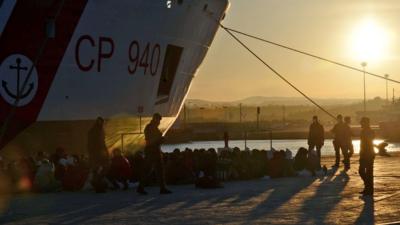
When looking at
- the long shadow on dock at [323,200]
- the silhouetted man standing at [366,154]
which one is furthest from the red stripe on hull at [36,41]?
the silhouetted man standing at [366,154]

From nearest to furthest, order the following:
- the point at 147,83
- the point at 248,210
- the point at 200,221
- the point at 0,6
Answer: the point at 200,221 → the point at 248,210 → the point at 0,6 → the point at 147,83

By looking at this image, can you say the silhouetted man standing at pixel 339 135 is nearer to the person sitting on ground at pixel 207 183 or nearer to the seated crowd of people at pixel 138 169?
the seated crowd of people at pixel 138 169

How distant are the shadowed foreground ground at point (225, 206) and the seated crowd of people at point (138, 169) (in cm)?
47

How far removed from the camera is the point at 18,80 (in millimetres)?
16203

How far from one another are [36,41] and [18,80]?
0.90 meters

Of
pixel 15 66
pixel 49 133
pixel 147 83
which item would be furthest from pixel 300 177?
pixel 15 66

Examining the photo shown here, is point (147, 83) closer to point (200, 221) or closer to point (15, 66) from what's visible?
point (15, 66)

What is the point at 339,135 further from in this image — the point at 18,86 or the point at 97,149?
the point at 18,86

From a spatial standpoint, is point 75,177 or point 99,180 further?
point 75,177

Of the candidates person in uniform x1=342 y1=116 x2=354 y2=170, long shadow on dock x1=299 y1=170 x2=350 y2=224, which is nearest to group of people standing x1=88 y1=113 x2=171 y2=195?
long shadow on dock x1=299 y1=170 x2=350 y2=224

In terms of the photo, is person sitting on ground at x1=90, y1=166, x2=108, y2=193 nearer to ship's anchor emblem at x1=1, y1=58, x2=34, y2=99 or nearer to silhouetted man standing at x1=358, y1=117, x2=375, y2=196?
ship's anchor emblem at x1=1, y1=58, x2=34, y2=99

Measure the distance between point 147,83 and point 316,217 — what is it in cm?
926

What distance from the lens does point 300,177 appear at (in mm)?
18422

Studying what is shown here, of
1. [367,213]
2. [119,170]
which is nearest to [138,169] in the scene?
[119,170]
